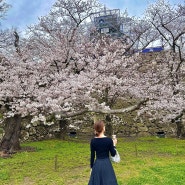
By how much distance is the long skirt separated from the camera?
6.72m

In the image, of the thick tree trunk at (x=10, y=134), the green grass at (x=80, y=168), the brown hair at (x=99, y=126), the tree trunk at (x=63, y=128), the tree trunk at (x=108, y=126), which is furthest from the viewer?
the tree trunk at (x=108, y=126)

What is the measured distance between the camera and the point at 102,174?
6727 mm

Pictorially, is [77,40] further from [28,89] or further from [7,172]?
[7,172]

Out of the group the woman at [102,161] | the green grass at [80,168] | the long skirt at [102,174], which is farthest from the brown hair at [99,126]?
the green grass at [80,168]

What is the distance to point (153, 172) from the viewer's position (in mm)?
10578

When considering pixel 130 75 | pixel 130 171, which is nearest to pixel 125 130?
pixel 130 75

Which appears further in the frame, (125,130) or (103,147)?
(125,130)

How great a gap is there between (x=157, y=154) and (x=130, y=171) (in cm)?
451

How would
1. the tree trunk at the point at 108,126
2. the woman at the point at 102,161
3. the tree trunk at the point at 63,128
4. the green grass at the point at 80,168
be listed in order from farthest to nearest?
the tree trunk at the point at 108,126 < the tree trunk at the point at 63,128 < the green grass at the point at 80,168 < the woman at the point at 102,161

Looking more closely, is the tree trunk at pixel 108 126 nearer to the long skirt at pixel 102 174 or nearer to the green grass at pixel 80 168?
the green grass at pixel 80 168

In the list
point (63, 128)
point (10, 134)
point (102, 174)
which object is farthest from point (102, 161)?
point (63, 128)

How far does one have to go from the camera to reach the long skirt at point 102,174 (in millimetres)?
6719

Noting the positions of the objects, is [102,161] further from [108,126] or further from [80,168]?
[108,126]

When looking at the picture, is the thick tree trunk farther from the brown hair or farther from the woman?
the brown hair
